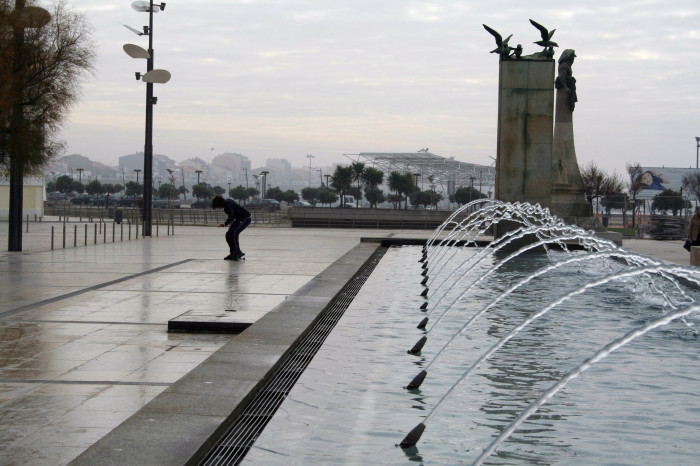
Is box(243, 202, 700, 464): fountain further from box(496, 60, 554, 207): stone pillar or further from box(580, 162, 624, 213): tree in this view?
box(580, 162, 624, 213): tree

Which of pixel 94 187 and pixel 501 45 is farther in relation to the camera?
pixel 94 187

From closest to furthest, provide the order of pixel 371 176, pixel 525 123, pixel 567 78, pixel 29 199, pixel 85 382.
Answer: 1. pixel 85 382
2. pixel 525 123
3. pixel 567 78
4. pixel 29 199
5. pixel 371 176

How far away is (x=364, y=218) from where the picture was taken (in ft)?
152

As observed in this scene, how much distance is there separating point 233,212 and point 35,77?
5.00 m

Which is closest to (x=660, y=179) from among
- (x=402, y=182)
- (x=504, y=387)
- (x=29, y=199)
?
(x=402, y=182)

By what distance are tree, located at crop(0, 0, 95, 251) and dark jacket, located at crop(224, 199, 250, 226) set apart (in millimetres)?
4430

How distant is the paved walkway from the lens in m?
5.18

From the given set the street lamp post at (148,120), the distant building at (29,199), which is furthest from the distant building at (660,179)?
the street lamp post at (148,120)

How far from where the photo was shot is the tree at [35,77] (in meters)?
17.8

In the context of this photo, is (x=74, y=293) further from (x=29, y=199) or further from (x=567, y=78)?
(x=29, y=199)

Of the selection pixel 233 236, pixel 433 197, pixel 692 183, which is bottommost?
pixel 233 236

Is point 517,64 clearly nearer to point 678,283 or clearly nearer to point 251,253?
point 251,253

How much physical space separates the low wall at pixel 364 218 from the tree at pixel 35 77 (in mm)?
25751

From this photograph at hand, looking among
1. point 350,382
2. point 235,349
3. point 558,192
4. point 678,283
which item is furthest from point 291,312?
point 558,192
